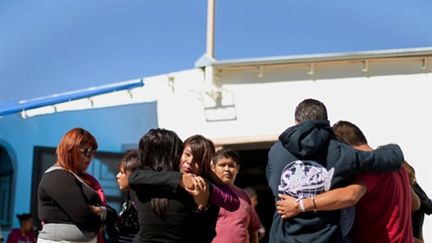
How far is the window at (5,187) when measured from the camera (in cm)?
880

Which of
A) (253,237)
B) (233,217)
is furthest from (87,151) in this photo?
(253,237)

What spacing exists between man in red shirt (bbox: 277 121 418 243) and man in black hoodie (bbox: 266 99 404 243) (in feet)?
0.19

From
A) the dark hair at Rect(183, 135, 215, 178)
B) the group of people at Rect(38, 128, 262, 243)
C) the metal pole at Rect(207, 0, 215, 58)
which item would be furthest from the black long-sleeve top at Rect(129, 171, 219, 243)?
the metal pole at Rect(207, 0, 215, 58)

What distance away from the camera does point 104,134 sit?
917cm

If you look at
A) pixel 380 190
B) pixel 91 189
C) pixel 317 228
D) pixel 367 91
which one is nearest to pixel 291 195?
pixel 317 228

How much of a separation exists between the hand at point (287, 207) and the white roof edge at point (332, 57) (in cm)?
481

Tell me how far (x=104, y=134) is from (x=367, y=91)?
332 cm

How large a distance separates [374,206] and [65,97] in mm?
6132

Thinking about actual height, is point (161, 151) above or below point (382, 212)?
above

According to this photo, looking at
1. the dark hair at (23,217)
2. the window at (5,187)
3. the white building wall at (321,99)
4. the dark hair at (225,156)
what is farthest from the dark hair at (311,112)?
the window at (5,187)

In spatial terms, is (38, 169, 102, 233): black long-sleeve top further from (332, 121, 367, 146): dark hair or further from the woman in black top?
(332, 121, 367, 146): dark hair

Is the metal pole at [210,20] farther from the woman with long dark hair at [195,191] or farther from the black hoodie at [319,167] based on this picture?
the woman with long dark hair at [195,191]

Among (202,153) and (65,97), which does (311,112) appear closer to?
(202,153)

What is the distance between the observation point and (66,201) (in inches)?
160
